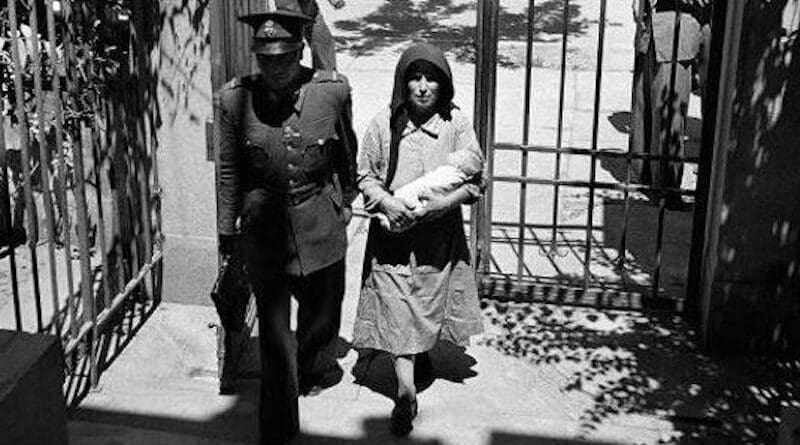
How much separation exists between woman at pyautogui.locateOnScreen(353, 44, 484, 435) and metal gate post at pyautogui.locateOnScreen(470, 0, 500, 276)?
969 mm

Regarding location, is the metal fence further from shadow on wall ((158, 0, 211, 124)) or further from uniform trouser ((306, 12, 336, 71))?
uniform trouser ((306, 12, 336, 71))

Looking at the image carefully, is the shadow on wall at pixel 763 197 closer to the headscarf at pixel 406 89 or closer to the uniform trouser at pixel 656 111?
the headscarf at pixel 406 89

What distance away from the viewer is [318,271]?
540 centimetres

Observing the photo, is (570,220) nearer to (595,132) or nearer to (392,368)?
(595,132)

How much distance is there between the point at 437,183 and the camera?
531 centimetres

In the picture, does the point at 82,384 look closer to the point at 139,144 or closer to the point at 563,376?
the point at 139,144

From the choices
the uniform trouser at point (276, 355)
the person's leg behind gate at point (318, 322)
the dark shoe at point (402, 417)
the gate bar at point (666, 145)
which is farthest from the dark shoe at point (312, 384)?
the gate bar at point (666, 145)

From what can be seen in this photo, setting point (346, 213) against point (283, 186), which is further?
point (346, 213)

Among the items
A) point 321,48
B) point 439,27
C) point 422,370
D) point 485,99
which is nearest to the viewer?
point 422,370

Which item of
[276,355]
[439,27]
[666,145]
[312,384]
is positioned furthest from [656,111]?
[439,27]

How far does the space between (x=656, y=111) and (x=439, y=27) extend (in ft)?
24.5

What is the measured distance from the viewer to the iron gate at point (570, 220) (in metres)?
6.77

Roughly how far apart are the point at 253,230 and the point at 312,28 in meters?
4.81

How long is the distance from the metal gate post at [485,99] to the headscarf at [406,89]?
1.05m
